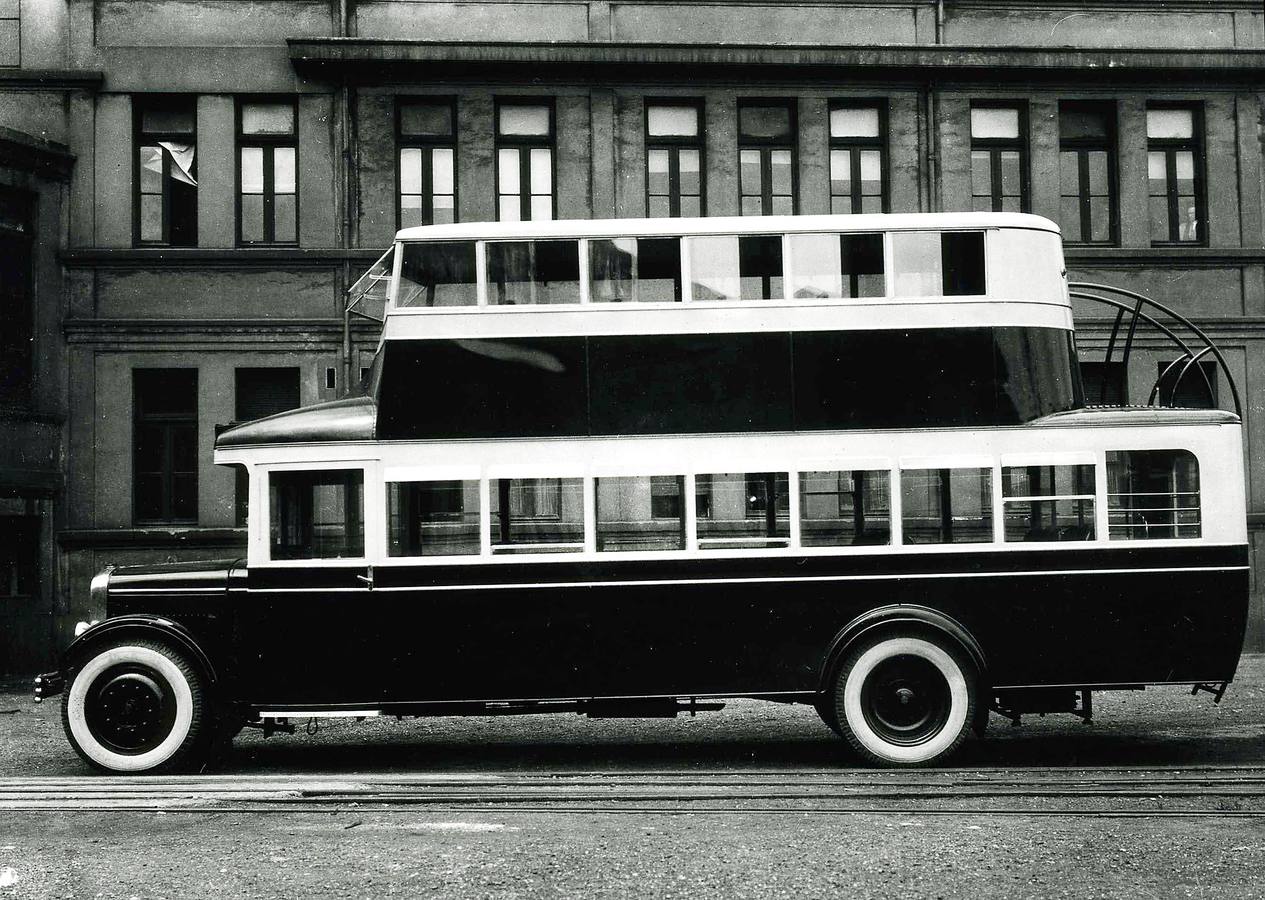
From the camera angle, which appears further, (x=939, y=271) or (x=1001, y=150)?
(x=1001, y=150)

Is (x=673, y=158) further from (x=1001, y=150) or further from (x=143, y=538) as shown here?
(x=143, y=538)

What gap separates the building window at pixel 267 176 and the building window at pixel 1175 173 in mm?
11965

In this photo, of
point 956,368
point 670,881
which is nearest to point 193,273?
point 956,368

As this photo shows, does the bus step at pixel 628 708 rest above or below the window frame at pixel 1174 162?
below

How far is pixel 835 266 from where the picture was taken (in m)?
9.30

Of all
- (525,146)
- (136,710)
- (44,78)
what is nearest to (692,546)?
(136,710)

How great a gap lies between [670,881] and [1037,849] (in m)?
1.93

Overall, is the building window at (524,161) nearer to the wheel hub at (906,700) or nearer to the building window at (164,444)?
the building window at (164,444)

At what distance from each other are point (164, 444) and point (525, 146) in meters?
6.32

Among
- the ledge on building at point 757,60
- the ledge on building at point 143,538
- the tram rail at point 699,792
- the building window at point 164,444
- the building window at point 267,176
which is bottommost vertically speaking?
the tram rail at point 699,792

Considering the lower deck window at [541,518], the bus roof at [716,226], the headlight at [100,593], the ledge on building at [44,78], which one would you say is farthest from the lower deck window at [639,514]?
the ledge on building at [44,78]

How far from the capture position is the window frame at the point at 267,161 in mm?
17609

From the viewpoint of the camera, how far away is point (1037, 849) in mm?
6516

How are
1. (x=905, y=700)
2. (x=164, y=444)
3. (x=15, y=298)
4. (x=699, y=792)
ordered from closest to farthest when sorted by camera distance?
(x=699, y=792) → (x=905, y=700) → (x=15, y=298) → (x=164, y=444)
